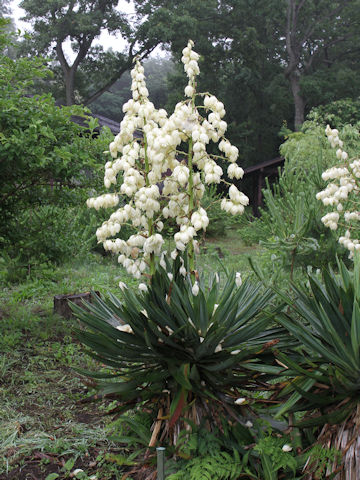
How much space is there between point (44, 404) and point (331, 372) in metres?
2.42

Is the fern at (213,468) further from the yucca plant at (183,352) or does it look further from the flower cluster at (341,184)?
the flower cluster at (341,184)

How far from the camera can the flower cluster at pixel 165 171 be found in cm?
276

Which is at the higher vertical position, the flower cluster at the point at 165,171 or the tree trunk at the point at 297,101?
the tree trunk at the point at 297,101

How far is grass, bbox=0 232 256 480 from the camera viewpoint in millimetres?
3012

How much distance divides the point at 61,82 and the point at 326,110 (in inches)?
556

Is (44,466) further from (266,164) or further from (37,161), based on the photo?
(266,164)

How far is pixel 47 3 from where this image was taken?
22.6 meters

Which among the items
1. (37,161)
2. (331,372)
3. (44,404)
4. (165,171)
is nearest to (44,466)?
(44,404)

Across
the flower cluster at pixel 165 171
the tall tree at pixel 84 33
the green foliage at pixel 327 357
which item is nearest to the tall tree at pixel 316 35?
the tall tree at pixel 84 33

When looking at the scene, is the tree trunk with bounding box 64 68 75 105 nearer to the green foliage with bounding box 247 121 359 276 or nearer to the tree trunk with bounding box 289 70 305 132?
the tree trunk with bounding box 289 70 305 132

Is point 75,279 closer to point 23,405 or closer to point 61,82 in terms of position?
point 23,405

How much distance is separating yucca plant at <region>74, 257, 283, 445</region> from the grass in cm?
34

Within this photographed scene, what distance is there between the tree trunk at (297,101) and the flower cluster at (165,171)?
76.2 ft

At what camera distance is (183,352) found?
2.82 meters
